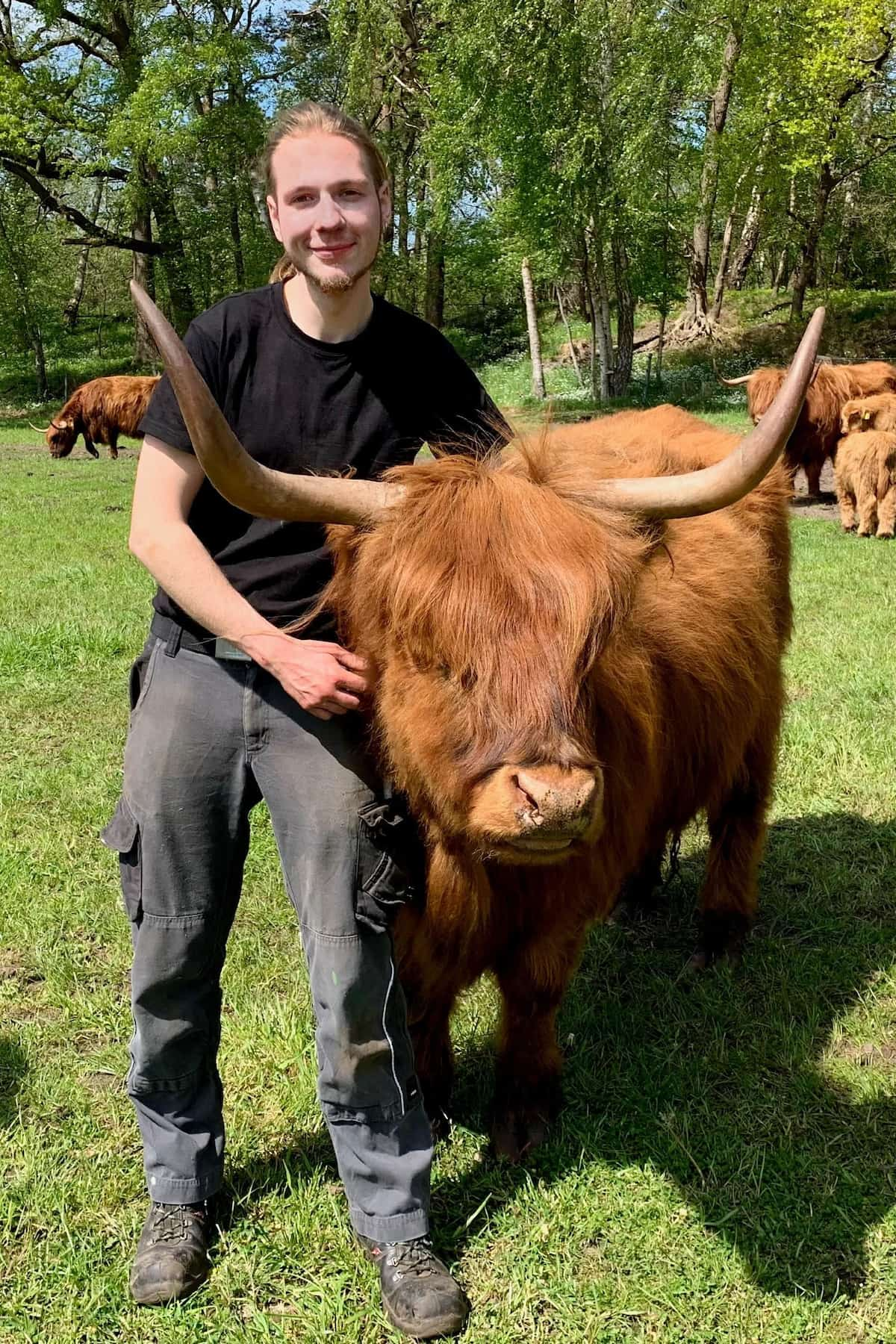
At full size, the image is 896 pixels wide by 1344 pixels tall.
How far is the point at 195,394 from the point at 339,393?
64 centimetres

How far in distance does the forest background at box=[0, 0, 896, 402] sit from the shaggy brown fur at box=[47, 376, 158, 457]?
319 inches

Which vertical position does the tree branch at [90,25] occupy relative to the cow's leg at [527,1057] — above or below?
above

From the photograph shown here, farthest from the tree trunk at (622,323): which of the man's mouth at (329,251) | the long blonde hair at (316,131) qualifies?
the man's mouth at (329,251)

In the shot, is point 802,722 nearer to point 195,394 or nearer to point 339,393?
point 339,393

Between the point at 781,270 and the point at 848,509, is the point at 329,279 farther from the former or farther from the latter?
the point at 781,270

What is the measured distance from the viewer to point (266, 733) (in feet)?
7.38

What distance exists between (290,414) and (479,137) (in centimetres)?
2453

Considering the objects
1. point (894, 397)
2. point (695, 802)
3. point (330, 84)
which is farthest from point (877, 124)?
point (695, 802)

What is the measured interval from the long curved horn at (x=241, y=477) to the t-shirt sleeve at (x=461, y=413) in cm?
26

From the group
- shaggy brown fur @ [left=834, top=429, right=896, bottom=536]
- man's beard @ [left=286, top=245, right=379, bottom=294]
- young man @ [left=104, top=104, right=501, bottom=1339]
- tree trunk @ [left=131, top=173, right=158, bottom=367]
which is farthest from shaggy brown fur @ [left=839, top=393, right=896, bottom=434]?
tree trunk @ [left=131, top=173, right=158, bottom=367]

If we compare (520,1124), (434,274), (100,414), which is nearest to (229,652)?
(520,1124)

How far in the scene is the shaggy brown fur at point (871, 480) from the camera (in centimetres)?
1128

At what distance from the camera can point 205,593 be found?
2.08 metres

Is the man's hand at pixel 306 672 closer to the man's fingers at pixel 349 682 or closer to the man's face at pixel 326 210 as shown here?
the man's fingers at pixel 349 682
